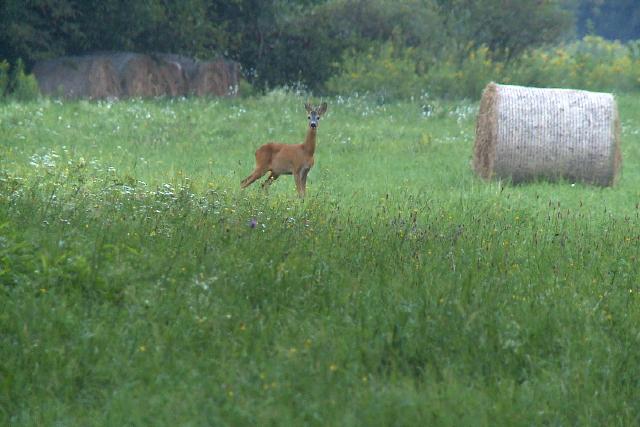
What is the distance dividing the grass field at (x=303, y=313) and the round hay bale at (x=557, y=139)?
14.3 ft

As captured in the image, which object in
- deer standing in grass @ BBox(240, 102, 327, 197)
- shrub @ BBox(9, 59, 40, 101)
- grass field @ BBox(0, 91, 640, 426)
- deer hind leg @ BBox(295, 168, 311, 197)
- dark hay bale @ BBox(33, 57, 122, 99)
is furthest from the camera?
dark hay bale @ BBox(33, 57, 122, 99)

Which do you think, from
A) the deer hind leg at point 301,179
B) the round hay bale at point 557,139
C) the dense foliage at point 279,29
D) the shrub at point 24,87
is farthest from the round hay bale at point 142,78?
the deer hind leg at point 301,179

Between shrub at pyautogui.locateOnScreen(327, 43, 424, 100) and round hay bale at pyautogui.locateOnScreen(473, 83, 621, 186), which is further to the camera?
shrub at pyautogui.locateOnScreen(327, 43, 424, 100)

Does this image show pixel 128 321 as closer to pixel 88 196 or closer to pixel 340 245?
pixel 340 245

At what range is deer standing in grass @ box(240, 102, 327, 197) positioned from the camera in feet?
41.0

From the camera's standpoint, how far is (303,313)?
6598 millimetres

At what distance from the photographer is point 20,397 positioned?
224 inches

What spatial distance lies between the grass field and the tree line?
1640 cm

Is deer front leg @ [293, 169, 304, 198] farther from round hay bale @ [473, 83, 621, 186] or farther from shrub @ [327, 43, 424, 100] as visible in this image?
shrub @ [327, 43, 424, 100]

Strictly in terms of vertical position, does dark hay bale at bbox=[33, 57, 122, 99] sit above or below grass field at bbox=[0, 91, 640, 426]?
below

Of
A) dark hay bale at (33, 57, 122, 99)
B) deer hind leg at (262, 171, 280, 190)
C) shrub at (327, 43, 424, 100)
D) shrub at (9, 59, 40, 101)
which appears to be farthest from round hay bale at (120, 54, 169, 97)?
deer hind leg at (262, 171, 280, 190)

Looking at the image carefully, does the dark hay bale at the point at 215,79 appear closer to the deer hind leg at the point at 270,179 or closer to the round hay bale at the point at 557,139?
the round hay bale at the point at 557,139

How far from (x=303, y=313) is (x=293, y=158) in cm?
609

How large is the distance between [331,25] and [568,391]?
2563 cm
